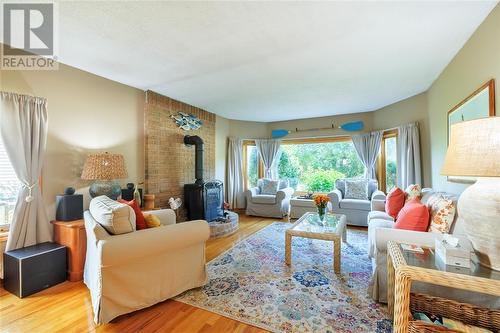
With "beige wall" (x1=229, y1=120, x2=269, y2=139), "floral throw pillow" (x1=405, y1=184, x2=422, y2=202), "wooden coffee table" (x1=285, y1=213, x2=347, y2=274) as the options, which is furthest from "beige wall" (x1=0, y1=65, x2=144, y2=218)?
"floral throw pillow" (x1=405, y1=184, x2=422, y2=202)

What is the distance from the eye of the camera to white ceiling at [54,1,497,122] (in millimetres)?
1729

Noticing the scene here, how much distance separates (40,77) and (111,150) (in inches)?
43.5

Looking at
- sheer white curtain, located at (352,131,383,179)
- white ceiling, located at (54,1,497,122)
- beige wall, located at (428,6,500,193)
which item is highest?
white ceiling, located at (54,1,497,122)

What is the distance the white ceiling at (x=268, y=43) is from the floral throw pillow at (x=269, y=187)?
246 cm

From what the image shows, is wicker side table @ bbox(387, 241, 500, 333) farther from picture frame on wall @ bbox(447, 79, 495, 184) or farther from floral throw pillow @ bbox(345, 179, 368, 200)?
floral throw pillow @ bbox(345, 179, 368, 200)

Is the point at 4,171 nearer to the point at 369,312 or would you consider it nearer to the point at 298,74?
the point at 298,74

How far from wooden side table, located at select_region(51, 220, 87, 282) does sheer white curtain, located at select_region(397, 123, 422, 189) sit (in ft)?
16.1

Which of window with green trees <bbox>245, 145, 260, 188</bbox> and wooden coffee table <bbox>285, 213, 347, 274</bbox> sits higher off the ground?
window with green trees <bbox>245, 145, 260, 188</bbox>

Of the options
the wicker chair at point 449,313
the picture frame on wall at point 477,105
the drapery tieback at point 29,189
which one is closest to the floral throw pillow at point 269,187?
the picture frame on wall at point 477,105

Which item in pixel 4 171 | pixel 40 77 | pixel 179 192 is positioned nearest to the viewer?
pixel 4 171

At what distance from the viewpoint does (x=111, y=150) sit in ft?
10.3

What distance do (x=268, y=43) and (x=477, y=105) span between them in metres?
2.06

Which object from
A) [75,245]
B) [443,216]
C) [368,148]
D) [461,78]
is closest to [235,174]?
[368,148]

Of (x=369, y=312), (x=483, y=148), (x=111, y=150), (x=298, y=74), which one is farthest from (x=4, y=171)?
(x=483, y=148)
